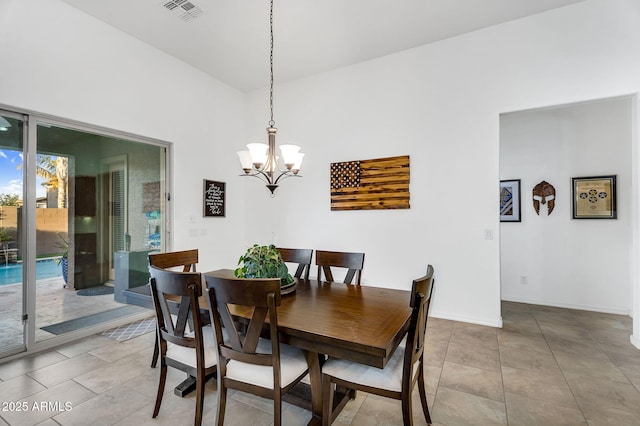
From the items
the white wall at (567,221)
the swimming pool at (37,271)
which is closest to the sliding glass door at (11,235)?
the swimming pool at (37,271)

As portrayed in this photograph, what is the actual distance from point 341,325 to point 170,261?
181cm

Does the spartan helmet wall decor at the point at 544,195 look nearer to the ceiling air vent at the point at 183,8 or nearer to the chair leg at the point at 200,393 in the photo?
the chair leg at the point at 200,393

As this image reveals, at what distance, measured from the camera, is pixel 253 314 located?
4.77 ft

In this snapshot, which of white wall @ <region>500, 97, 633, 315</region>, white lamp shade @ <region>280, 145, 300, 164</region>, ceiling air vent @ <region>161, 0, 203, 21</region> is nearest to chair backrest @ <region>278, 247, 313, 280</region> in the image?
white lamp shade @ <region>280, 145, 300, 164</region>

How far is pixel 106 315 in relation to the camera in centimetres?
330

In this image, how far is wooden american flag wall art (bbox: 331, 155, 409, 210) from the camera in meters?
3.73

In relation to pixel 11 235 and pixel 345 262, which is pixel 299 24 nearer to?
pixel 345 262

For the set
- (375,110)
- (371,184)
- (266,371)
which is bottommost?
(266,371)

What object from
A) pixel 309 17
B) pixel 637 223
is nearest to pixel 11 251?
pixel 309 17

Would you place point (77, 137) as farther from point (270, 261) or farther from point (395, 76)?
point (395, 76)

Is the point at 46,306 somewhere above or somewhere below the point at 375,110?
below

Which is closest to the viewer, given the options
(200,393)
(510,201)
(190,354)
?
(200,393)

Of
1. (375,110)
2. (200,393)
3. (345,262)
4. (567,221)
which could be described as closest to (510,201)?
(567,221)

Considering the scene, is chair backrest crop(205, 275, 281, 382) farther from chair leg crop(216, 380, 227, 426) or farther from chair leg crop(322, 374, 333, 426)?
chair leg crop(322, 374, 333, 426)
